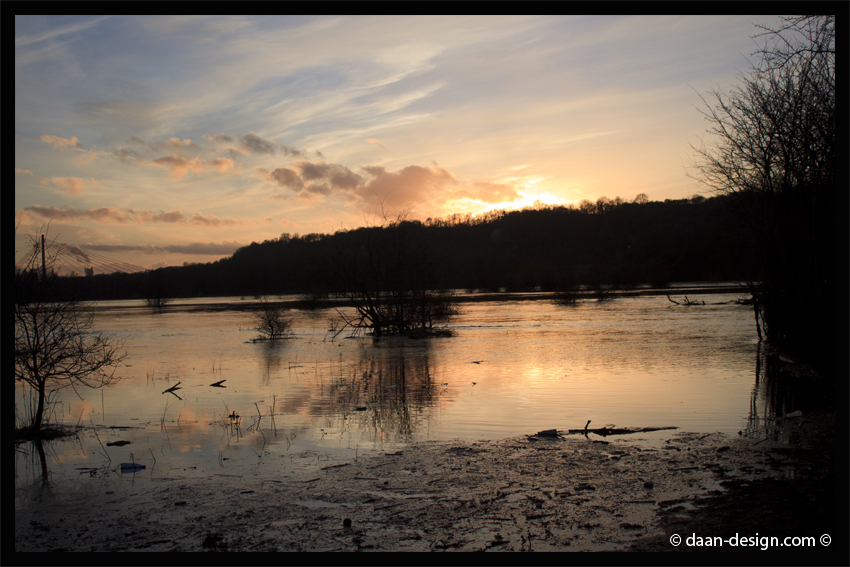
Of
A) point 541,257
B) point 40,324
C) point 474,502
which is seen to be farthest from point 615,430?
point 541,257

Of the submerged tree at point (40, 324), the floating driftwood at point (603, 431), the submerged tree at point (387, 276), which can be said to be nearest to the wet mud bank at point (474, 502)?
the floating driftwood at point (603, 431)

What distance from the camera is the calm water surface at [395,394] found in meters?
9.40

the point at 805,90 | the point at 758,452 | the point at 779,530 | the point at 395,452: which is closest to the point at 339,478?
the point at 395,452

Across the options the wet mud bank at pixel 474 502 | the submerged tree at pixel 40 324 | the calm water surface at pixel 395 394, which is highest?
the submerged tree at pixel 40 324

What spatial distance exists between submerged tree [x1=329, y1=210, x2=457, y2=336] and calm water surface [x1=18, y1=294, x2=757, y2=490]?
512 cm

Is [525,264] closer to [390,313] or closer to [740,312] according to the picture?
[740,312]

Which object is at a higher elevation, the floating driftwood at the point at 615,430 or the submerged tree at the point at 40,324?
the submerged tree at the point at 40,324

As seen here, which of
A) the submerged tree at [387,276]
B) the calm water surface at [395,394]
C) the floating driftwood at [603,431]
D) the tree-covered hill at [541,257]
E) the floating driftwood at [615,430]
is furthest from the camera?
the tree-covered hill at [541,257]

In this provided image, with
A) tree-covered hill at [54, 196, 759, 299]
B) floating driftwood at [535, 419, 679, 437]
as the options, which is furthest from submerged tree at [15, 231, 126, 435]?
tree-covered hill at [54, 196, 759, 299]

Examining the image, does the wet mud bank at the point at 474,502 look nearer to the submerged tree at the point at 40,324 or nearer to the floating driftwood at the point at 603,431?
the floating driftwood at the point at 603,431

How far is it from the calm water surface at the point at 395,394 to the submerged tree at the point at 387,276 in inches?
201

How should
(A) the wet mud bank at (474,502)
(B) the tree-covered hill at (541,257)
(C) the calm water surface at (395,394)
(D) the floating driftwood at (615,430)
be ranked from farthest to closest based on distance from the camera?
(B) the tree-covered hill at (541,257) < (C) the calm water surface at (395,394) < (D) the floating driftwood at (615,430) < (A) the wet mud bank at (474,502)

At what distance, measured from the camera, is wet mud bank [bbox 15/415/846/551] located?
5105mm

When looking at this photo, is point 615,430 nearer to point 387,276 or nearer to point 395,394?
point 395,394
